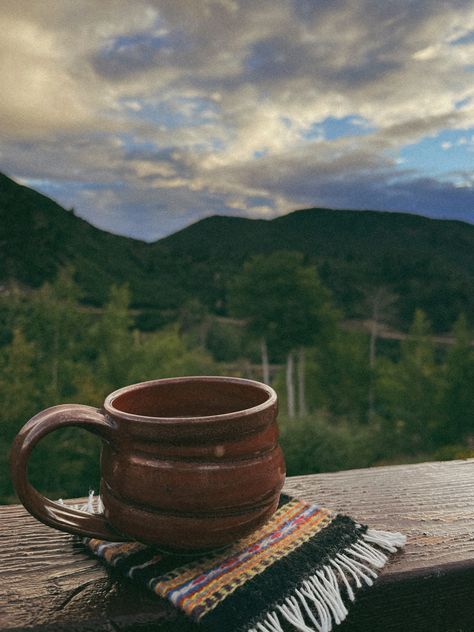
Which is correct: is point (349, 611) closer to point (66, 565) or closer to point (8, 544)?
point (66, 565)

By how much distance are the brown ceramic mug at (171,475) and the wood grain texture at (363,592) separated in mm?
90

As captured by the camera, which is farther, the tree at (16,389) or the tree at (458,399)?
the tree at (458,399)

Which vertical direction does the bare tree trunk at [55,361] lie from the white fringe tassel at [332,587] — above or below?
below

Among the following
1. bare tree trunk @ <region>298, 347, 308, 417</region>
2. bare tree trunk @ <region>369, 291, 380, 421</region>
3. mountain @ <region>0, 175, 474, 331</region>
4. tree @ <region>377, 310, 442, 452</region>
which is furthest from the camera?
mountain @ <region>0, 175, 474, 331</region>

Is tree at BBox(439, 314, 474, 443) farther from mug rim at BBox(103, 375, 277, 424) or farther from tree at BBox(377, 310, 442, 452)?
mug rim at BBox(103, 375, 277, 424)

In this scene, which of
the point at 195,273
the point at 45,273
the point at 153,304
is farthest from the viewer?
the point at 195,273

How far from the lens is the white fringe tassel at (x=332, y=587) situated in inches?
32.8

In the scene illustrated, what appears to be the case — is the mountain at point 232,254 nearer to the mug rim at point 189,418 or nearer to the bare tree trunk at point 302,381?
the bare tree trunk at point 302,381

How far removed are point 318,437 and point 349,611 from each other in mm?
18646

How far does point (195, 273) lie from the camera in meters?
45.5

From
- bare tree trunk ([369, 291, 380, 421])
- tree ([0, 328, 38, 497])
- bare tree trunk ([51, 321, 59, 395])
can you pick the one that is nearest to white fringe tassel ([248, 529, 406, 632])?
tree ([0, 328, 38, 497])

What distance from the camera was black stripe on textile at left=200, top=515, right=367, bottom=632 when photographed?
81cm

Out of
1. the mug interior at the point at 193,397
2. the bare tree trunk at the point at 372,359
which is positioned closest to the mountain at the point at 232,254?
the bare tree trunk at the point at 372,359

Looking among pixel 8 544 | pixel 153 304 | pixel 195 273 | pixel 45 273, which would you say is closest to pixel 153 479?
pixel 8 544
